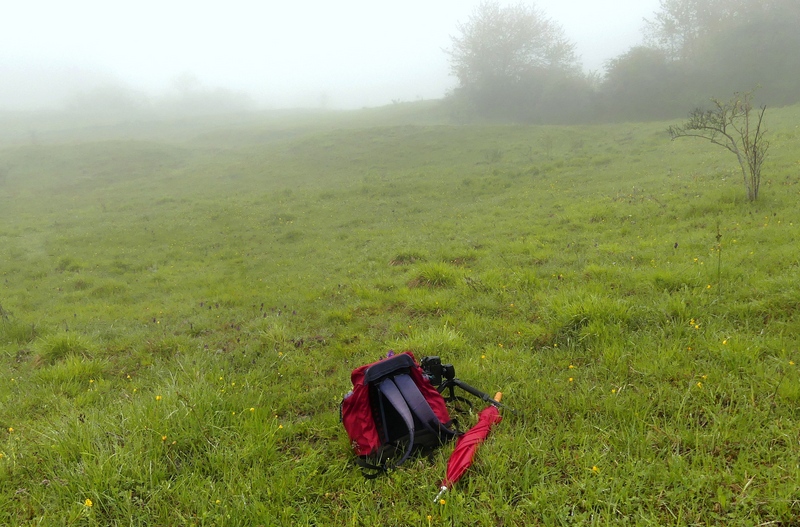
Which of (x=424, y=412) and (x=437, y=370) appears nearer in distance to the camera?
(x=424, y=412)

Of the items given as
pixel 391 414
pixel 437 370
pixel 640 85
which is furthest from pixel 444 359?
pixel 640 85

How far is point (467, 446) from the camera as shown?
325cm

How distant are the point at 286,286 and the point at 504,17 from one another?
55012 millimetres

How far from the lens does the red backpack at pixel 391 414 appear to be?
338 centimetres

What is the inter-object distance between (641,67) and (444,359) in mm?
47698

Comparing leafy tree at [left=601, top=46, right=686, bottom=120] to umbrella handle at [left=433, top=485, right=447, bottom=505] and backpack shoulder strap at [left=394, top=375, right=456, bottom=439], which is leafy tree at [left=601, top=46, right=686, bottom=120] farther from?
umbrella handle at [left=433, top=485, right=447, bottom=505]

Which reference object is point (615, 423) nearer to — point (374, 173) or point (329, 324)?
point (329, 324)

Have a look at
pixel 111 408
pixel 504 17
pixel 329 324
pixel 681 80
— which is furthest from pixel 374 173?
pixel 504 17

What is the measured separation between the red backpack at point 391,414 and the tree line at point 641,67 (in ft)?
145

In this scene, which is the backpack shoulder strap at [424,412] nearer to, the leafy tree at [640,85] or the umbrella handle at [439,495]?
the umbrella handle at [439,495]

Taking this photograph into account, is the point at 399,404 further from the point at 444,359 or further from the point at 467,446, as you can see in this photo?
the point at 444,359

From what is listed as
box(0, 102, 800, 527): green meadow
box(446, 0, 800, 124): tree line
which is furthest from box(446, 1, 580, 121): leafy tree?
box(0, 102, 800, 527): green meadow

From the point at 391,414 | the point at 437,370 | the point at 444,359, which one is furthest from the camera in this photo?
the point at 444,359

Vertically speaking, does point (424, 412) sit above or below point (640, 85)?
below
